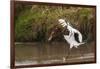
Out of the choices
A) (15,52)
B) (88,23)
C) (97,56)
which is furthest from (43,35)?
(97,56)

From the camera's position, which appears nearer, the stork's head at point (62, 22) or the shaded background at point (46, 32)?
the shaded background at point (46, 32)

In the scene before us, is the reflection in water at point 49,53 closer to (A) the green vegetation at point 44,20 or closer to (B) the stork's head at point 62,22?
(A) the green vegetation at point 44,20

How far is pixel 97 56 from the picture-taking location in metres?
2.26

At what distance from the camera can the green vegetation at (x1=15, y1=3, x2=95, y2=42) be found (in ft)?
6.49

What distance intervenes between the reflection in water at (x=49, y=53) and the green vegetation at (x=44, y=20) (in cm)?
7

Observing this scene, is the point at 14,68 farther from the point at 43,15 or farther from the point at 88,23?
the point at 88,23

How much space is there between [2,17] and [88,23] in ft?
2.99

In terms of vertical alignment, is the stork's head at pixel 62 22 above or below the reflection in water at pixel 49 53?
above

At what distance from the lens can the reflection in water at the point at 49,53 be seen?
6.51 feet

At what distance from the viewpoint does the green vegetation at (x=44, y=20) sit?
1.98m

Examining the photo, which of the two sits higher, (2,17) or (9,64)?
(2,17)

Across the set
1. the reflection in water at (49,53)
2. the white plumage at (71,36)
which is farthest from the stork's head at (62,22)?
the reflection in water at (49,53)

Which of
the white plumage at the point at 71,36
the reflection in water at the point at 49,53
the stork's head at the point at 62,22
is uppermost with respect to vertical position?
the stork's head at the point at 62,22

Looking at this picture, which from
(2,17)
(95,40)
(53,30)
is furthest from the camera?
(95,40)
